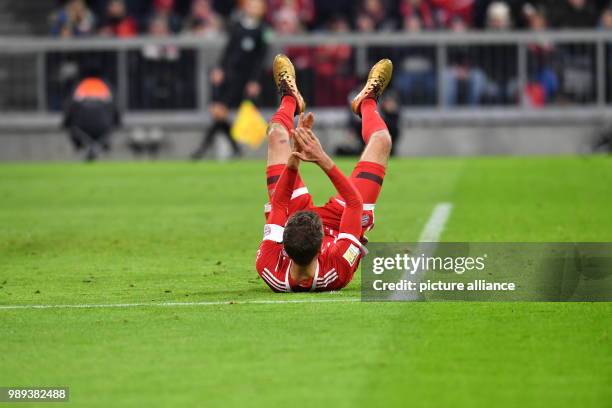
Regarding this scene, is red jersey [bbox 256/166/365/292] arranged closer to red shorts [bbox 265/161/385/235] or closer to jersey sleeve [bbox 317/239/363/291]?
jersey sleeve [bbox 317/239/363/291]

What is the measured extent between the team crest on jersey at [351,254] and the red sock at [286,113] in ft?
5.04

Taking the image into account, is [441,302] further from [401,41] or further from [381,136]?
[401,41]

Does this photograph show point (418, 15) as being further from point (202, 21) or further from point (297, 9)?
point (202, 21)

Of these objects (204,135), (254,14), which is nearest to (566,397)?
(254,14)

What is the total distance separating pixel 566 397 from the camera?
7062 millimetres

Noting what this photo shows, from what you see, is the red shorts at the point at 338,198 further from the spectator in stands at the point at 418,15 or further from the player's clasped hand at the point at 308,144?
the spectator in stands at the point at 418,15

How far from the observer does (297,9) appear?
1169 inches

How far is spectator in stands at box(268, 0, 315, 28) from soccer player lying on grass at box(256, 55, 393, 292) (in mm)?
18222

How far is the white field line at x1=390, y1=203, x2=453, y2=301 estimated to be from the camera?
10203mm

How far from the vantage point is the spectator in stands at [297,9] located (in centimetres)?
2941

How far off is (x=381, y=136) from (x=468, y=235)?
3.64 meters

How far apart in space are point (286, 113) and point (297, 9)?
1817 centimetres

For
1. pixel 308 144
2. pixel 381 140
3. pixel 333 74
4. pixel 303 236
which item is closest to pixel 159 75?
pixel 333 74

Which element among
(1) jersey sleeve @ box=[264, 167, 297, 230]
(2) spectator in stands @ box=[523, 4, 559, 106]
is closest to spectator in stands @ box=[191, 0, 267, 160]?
(2) spectator in stands @ box=[523, 4, 559, 106]
